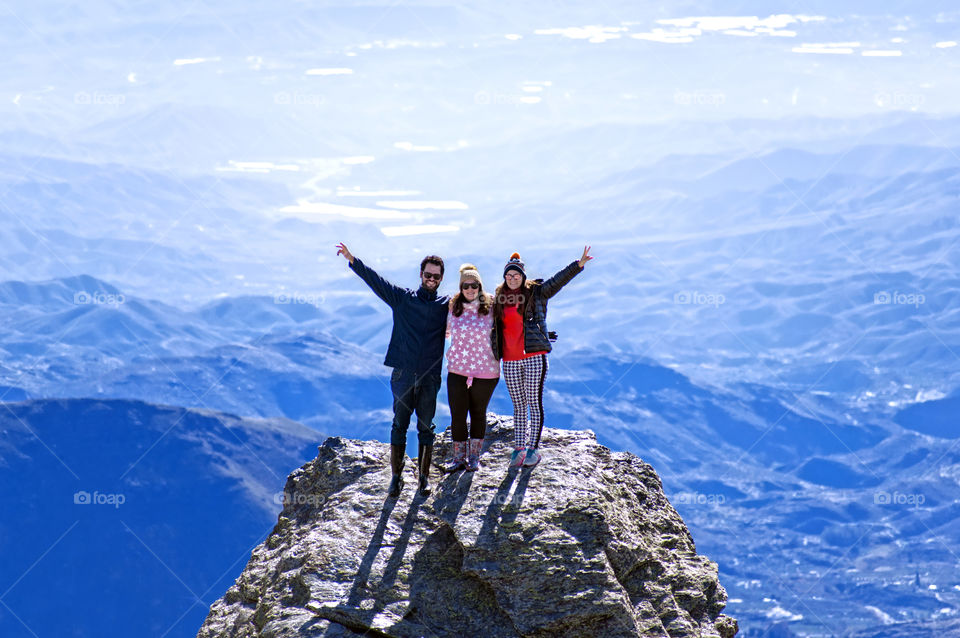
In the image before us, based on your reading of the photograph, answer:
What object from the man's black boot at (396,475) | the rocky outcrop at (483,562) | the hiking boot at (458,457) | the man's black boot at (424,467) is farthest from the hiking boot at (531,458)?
the man's black boot at (396,475)

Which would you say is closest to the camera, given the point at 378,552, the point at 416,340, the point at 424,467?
the point at 378,552

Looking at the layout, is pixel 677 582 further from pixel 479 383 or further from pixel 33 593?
pixel 33 593

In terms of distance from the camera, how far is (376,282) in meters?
15.7

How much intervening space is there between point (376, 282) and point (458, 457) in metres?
3.18

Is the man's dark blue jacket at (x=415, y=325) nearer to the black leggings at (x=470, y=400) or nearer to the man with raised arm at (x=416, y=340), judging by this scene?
the man with raised arm at (x=416, y=340)

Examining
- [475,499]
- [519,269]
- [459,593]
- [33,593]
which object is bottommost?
[33,593]

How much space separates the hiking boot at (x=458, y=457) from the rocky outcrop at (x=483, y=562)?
0.20m

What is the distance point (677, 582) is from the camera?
16516mm

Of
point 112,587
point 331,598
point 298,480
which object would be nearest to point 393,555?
point 331,598

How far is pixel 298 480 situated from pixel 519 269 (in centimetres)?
591

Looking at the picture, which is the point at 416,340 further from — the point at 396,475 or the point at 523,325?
the point at 396,475

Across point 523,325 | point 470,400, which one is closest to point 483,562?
point 470,400

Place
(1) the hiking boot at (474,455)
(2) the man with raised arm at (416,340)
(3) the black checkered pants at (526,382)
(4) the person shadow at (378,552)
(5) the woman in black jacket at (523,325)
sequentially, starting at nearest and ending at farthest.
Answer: (4) the person shadow at (378,552)
(2) the man with raised arm at (416,340)
(5) the woman in black jacket at (523,325)
(3) the black checkered pants at (526,382)
(1) the hiking boot at (474,455)

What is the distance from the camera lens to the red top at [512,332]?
52.0ft
